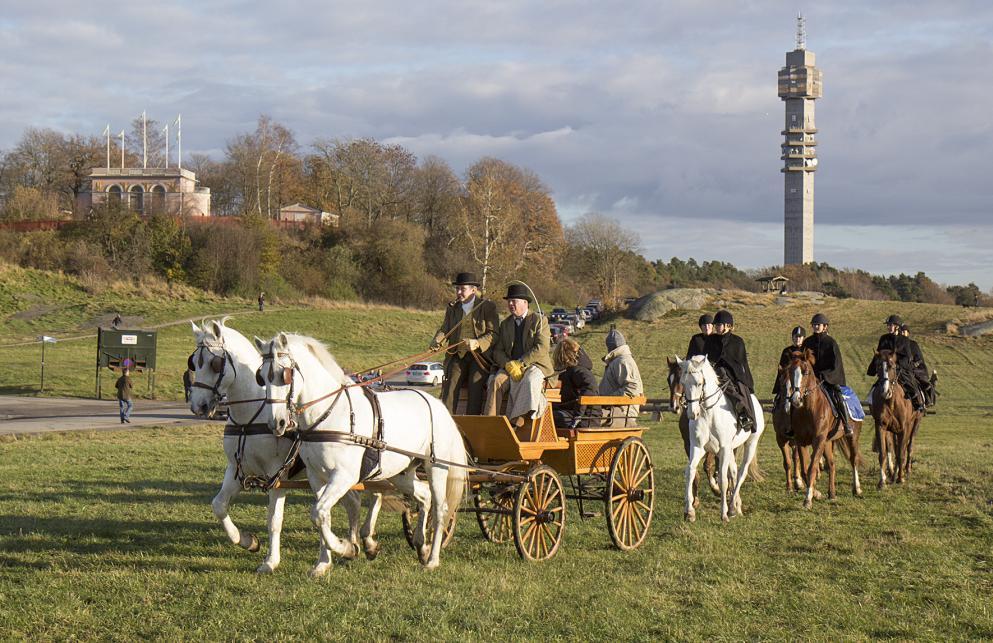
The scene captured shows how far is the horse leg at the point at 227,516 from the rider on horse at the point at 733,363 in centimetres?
658

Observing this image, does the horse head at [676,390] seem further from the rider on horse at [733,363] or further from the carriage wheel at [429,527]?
the carriage wheel at [429,527]

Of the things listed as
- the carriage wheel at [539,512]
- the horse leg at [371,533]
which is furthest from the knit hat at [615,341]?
the horse leg at [371,533]

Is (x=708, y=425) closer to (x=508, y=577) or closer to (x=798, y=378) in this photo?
(x=798, y=378)

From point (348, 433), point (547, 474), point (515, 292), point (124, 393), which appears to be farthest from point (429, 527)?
point (124, 393)

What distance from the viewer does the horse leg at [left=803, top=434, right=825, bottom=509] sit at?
44.2 feet

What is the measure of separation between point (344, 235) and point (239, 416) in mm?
69957

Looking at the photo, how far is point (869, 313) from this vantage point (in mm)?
63750

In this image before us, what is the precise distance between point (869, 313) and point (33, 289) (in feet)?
165

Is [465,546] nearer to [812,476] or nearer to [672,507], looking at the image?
[672,507]

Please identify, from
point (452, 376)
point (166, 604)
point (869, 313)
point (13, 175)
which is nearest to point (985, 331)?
point (869, 313)

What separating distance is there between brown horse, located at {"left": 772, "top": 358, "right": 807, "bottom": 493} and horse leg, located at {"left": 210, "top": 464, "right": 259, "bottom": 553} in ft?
25.5

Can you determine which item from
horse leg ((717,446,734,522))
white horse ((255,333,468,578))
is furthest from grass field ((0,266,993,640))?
white horse ((255,333,468,578))

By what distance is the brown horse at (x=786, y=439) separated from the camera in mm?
14193

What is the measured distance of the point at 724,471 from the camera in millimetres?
12688
